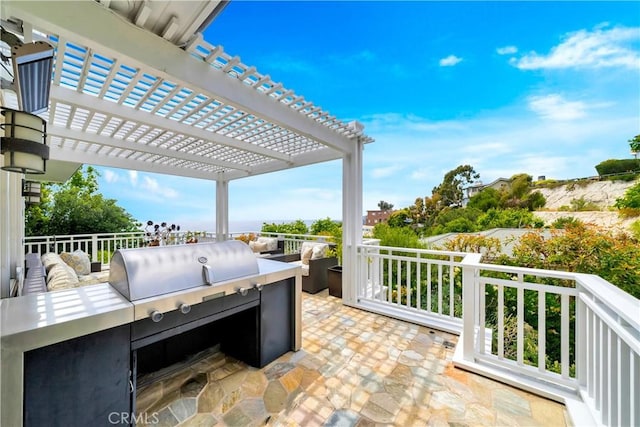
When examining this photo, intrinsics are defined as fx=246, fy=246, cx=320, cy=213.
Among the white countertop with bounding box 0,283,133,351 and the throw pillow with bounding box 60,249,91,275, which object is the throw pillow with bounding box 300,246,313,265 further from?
the throw pillow with bounding box 60,249,91,275

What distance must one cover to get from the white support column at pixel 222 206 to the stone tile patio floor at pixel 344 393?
6.17 m

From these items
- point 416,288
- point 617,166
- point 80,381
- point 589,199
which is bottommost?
point 416,288

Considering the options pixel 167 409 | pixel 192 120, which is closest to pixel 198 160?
pixel 192 120

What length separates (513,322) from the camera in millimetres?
3914

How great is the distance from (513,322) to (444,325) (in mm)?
1468

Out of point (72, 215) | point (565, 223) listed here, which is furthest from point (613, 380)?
point (72, 215)

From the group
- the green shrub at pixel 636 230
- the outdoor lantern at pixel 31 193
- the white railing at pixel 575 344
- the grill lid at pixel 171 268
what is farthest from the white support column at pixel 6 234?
the green shrub at pixel 636 230

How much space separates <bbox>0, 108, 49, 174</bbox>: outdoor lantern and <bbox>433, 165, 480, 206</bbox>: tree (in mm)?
16287

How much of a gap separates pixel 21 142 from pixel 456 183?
16997 millimetres

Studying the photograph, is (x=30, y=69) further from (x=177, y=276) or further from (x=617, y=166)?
(x=617, y=166)

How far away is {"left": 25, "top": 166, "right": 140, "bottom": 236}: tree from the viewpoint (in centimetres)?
947

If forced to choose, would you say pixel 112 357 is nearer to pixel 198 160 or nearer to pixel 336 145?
pixel 336 145

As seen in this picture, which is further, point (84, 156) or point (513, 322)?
point (84, 156)

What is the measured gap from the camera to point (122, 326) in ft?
5.05
